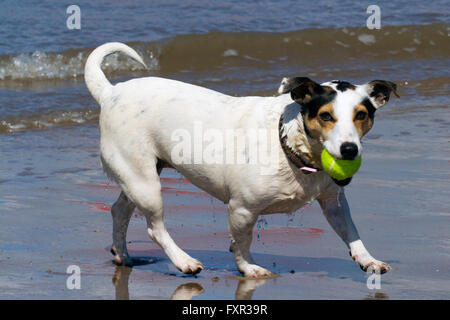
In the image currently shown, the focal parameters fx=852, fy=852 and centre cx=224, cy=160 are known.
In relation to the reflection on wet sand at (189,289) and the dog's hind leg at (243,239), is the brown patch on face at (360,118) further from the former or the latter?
the reflection on wet sand at (189,289)

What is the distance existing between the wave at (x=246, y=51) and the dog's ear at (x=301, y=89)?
26.7ft

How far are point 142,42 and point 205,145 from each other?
28.6 ft

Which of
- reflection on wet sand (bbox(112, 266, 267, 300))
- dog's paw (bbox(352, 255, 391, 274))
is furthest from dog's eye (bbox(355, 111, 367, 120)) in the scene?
reflection on wet sand (bbox(112, 266, 267, 300))

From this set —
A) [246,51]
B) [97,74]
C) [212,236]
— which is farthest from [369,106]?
[246,51]

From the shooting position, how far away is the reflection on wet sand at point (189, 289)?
4637 mm

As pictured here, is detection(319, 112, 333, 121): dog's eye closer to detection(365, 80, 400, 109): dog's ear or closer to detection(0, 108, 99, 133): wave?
detection(365, 80, 400, 109): dog's ear

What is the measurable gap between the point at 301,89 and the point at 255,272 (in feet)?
3.88

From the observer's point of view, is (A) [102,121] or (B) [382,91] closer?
(B) [382,91]

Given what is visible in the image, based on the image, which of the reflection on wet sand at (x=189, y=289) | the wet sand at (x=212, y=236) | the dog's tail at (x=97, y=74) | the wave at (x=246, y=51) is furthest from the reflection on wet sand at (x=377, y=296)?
the wave at (x=246, y=51)

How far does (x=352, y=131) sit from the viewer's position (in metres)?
4.27

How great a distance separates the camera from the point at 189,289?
188 inches

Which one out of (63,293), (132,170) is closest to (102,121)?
(132,170)

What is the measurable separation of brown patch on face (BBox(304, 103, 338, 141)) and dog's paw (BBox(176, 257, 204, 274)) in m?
1.12
